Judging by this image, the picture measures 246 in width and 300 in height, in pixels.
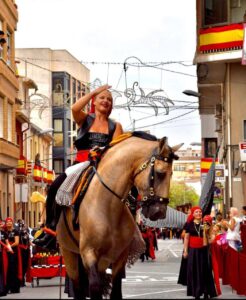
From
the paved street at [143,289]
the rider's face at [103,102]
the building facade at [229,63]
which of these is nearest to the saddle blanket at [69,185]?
the rider's face at [103,102]

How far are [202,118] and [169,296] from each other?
2585 inches

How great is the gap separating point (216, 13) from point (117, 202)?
32474 millimetres

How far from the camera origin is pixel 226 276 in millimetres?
24266

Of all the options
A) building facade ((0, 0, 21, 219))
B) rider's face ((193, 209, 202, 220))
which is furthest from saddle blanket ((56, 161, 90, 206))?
building facade ((0, 0, 21, 219))

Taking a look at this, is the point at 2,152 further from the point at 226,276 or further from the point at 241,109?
the point at 226,276

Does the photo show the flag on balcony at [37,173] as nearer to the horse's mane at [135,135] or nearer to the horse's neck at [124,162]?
the horse's mane at [135,135]

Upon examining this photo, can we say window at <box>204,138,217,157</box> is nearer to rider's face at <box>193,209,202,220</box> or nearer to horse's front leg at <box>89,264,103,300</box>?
rider's face at <box>193,209,202,220</box>

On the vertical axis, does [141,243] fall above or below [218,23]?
below

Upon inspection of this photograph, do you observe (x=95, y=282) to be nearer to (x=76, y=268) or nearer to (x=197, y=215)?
(x=76, y=268)

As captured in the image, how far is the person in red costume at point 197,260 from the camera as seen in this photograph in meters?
19.9

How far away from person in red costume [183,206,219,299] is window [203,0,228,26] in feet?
71.0

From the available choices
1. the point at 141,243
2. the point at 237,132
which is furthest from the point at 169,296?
the point at 237,132

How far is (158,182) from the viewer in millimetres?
9008

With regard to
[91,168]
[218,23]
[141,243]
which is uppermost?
[218,23]
